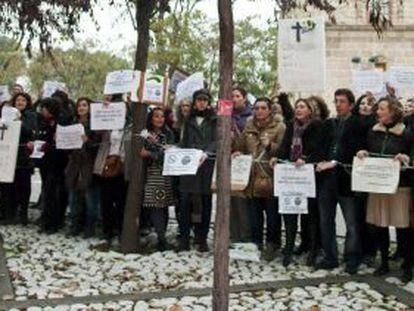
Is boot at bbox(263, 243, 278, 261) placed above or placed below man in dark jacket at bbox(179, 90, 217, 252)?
below

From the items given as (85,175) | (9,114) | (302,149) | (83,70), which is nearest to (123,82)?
(85,175)

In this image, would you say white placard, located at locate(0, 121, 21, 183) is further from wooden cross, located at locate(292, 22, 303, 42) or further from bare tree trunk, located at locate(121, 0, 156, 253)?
wooden cross, located at locate(292, 22, 303, 42)

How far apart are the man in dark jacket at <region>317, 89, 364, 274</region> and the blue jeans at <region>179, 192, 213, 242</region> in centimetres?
149

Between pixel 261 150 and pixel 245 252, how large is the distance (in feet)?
3.80

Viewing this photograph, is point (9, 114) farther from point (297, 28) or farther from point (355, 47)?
point (355, 47)

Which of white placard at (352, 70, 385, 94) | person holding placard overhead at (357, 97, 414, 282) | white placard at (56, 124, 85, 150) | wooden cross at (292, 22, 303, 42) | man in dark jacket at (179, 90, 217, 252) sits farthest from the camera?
white placard at (352, 70, 385, 94)

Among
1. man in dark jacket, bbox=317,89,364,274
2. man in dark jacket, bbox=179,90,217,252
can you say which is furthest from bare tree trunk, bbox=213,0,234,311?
man in dark jacket, bbox=179,90,217,252

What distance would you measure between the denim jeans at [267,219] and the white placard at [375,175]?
4.14ft

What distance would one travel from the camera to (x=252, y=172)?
8406mm

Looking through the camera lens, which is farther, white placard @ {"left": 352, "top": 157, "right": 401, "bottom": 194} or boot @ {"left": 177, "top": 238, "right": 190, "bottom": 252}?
boot @ {"left": 177, "top": 238, "right": 190, "bottom": 252}

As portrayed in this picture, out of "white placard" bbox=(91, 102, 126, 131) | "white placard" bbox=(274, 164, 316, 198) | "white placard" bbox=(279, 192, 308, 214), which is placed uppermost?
"white placard" bbox=(91, 102, 126, 131)

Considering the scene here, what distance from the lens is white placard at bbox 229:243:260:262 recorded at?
820 centimetres

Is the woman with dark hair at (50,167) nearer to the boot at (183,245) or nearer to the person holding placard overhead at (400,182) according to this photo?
the boot at (183,245)

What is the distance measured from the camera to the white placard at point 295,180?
788 cm
